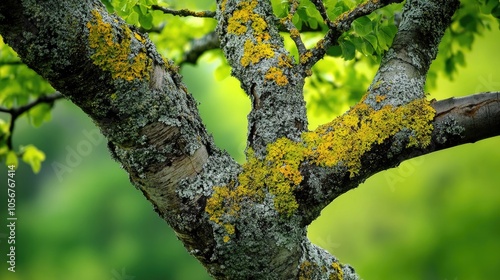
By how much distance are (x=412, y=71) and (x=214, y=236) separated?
896 mm

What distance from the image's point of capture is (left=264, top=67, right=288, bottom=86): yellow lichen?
203 centimetres

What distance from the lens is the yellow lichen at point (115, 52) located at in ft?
5.62

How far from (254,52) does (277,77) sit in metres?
0.14

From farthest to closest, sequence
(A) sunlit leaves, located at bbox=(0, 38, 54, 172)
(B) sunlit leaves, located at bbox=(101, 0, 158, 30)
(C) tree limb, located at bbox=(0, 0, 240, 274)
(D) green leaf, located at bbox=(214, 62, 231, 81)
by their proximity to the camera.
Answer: (A) sunlit leaves, located at bbox=(0, 38, 54, 172), (D) green leaf, located at bbox=(214, 62, 231, 81), (B) sunlit leaves, located at bbox=(101, 0, 158, 30), (C) tree limb, located at bbox=(0, 0, 240, 274)

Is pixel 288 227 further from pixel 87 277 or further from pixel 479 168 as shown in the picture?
pixel 87 277

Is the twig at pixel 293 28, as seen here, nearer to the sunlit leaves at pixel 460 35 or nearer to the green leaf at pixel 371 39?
the green leaf at pixel 371 39

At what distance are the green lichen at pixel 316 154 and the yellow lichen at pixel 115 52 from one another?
45 cm

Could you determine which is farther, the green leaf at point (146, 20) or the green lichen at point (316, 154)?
the green leaf at point (146, 20)

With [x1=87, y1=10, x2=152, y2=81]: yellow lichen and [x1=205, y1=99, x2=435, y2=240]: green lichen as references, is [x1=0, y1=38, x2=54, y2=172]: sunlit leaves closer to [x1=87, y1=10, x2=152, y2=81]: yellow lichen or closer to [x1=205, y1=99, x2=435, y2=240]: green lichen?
[x1=87, y1=10, x2=152, y2=81]: yellow lichen

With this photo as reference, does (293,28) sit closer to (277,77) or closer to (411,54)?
(277,77)

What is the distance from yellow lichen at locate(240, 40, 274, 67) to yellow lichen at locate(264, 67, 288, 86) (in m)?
0.07

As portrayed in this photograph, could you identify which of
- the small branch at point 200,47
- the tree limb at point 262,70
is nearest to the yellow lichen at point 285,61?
the tree limb at point 262,70

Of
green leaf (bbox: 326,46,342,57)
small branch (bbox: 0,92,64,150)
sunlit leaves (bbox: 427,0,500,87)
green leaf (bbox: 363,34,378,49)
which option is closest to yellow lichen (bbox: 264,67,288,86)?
green leaf (bbox: 363,34,378,49)

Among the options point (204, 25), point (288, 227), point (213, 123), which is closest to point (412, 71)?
point (288, 227)
